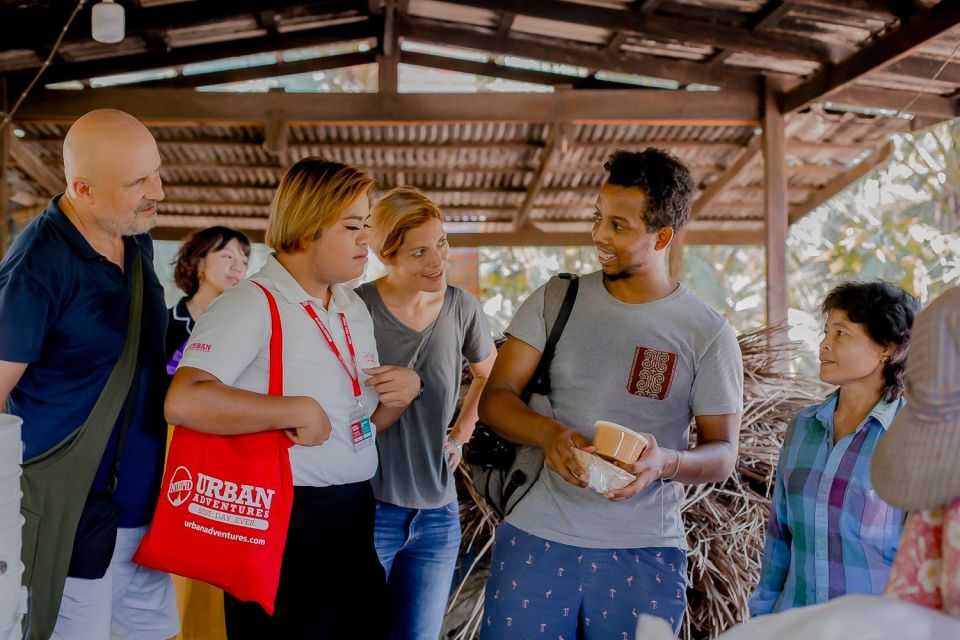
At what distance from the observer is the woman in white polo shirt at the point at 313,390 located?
71.1 inches

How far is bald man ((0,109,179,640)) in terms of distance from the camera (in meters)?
1.86

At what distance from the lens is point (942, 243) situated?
→ 12.5 m

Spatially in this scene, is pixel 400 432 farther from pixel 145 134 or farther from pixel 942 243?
pixel 942 243

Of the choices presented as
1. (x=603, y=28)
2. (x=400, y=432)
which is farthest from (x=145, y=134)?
(x=603, y=28)

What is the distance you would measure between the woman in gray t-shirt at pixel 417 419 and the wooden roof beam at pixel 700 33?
3911mm

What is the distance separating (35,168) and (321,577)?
23.9ft

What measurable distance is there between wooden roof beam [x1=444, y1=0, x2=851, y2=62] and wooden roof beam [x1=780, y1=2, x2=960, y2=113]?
0.59 feet

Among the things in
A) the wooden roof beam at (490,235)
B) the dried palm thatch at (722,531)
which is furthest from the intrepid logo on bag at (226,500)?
the wooden roof beam at (490,235)

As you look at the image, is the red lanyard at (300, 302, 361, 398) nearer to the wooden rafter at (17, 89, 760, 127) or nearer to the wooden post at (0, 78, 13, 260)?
the wooden rafter at (17, 89, 760, 127)

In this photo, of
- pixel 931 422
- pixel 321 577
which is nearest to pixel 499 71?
pixel 321 577

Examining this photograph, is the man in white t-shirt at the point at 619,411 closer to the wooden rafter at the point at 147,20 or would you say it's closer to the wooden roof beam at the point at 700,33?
the wooden roof beam at the point at 700,33

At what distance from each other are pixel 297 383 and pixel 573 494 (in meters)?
0.67

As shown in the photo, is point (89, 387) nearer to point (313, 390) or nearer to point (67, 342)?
point (67, 342)

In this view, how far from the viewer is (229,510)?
1795mm
